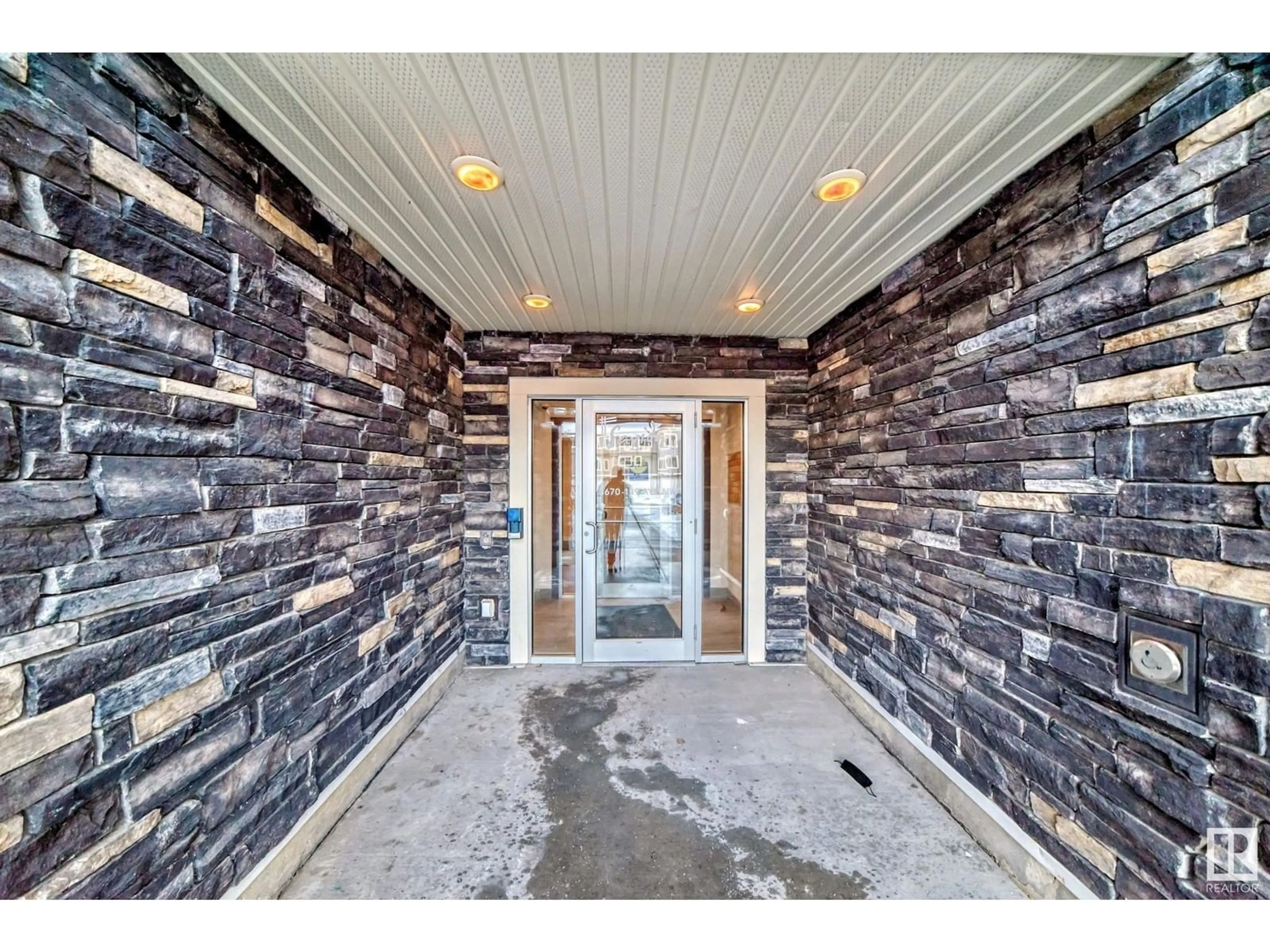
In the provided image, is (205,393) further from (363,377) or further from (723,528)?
(723,528)

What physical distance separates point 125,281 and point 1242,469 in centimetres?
280

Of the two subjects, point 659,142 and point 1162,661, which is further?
point 659,142

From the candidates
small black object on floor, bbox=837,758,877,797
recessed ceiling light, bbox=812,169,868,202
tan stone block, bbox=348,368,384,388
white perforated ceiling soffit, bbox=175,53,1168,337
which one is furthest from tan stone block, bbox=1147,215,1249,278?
tan stone block, bbox=348,368,384,388

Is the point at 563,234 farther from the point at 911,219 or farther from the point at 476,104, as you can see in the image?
the point at 911,219

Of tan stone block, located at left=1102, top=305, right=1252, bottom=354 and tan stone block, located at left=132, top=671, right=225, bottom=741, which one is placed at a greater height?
tan stone block, located at left=1102, top=305, right=1252, bottom=354

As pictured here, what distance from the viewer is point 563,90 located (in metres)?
1.23

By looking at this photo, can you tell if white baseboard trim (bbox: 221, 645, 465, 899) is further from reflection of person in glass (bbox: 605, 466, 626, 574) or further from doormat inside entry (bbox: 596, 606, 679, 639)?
reflection of person in glass (bbox: 605, 466, 626, 574)

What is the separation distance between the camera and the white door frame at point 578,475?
3.28 metres

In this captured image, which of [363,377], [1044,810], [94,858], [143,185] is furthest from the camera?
[363,377]

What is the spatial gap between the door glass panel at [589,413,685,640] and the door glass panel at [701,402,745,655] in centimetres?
21

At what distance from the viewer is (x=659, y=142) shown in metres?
1.41

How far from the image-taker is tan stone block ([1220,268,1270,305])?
1014mm

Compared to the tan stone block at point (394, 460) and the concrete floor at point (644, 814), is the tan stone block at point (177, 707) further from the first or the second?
the tan stone block at point (394, 460)

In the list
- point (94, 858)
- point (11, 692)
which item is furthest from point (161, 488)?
point (94, 858)
